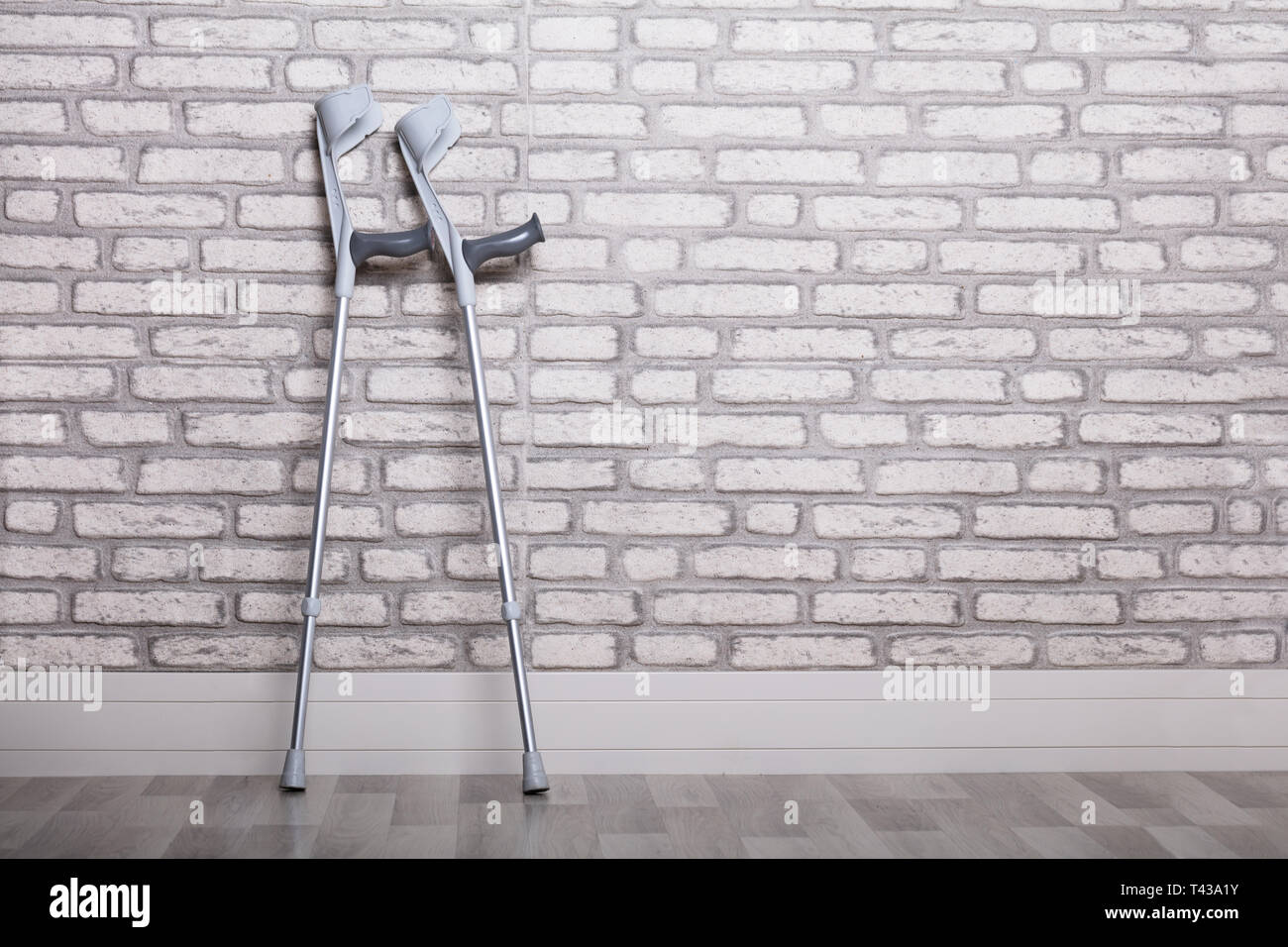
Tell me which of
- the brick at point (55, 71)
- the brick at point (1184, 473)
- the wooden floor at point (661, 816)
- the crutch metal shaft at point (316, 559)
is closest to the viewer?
the wooden floor at point (661, 816)

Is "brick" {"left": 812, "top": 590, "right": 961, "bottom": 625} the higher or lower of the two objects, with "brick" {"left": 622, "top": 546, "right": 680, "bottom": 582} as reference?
lower

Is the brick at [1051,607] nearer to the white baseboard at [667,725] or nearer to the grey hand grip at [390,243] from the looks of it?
the white baseboard at [667,725]

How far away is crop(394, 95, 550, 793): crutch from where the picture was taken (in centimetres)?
204

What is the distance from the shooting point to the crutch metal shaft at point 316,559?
6.67ft

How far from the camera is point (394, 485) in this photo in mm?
2182

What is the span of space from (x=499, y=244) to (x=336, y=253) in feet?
1.01

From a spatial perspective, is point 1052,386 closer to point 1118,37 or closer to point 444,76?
point 1118,37

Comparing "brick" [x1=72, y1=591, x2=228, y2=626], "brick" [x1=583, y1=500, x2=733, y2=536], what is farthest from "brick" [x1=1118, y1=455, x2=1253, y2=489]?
"brick" [x1=72, y1=591, x2=228, y2=626]

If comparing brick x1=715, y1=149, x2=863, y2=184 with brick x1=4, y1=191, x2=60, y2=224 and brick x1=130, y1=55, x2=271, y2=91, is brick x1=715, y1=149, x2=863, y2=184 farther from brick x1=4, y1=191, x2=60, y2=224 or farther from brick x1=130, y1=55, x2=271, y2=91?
brick x1=4, y1=191, x2=60, y2=224

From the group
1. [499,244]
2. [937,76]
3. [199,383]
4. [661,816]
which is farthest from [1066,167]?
[199,383]

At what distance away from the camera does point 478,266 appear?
211cm

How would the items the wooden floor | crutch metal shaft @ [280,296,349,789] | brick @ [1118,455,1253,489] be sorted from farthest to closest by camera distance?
brick @ [1118,455,1253,489] < crutch metal shaft @ [280,296,349,789] < the wooden floor

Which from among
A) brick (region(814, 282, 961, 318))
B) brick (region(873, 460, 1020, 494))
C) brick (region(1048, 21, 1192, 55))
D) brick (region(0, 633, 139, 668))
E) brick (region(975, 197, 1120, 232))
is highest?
brick (region(1048, 21, 1192, 55))

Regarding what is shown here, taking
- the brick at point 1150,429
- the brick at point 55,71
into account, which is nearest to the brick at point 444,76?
the brick at point 55,71
